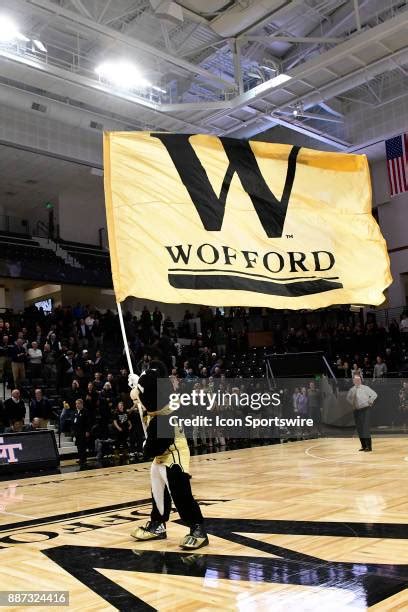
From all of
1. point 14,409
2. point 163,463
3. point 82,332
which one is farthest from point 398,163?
point 163,463

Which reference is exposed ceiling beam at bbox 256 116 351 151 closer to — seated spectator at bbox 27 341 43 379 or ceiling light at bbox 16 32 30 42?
ceiling light at bbox 16 32 30 42

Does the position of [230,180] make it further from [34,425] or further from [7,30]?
[7,30]

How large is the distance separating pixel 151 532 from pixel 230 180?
3.41 m

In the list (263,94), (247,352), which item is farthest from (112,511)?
(247,352)

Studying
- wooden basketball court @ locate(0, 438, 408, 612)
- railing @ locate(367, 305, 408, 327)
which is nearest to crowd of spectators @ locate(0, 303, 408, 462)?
railing @ locate(367, 305, 408, 327)

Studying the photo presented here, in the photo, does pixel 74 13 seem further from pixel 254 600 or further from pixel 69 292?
pixel 69 292

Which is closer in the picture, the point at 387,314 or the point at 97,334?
the point at 97,334

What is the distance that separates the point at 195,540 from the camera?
18.7 feet

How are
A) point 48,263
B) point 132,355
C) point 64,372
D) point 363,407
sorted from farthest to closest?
point 48,263 < point 132,355 < point 64,372 < point 363,407

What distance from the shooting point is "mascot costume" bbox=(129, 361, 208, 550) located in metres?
5.79

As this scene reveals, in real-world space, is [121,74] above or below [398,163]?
above

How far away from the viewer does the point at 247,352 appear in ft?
83.8

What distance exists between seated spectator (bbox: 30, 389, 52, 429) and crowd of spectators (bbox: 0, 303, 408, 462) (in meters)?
0.02

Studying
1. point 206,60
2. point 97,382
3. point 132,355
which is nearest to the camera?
point 97,382
